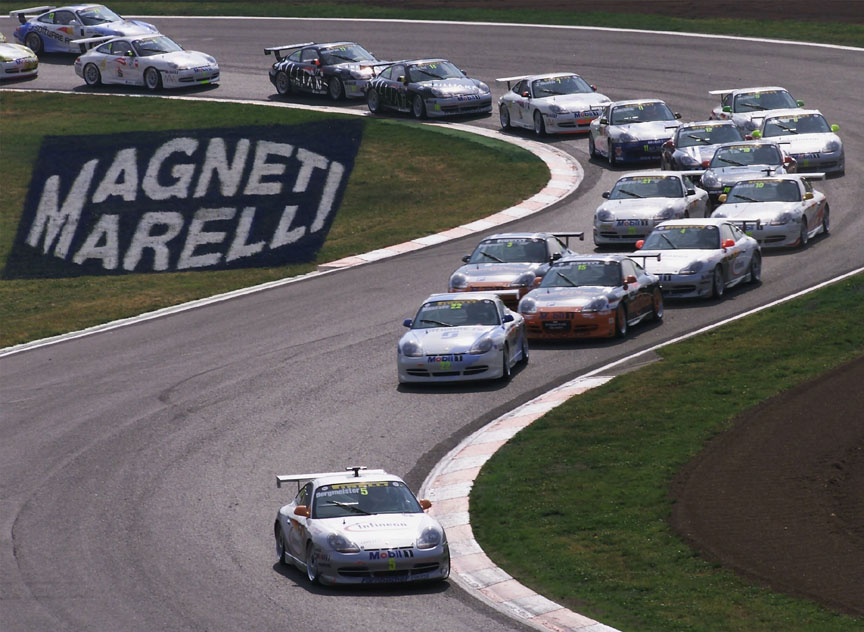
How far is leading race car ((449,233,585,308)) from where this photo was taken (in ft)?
87.1

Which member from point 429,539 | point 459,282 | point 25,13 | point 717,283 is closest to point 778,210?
point 717,283

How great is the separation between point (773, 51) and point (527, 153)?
1282 cm

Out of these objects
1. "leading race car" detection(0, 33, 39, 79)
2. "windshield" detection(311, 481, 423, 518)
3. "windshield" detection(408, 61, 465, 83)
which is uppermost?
"windshield" detection(311, 481, 423, 518)

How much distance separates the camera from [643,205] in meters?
30.5

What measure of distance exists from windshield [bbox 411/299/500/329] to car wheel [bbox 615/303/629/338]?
2.26m

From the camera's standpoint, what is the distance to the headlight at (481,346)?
22.8 metres

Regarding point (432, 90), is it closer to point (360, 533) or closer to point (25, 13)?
point (25, 13)

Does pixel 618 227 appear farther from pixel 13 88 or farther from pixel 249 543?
pixel 13 88

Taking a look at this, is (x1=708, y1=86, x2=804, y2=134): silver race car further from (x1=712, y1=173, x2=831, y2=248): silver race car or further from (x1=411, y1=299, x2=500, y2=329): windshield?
(x1=411, y1=299, x2=500, y2=329): windshield

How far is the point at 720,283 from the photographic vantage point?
27016 millimetres

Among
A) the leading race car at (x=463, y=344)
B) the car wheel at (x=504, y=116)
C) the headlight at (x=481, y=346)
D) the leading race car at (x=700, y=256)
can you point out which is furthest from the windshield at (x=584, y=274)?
the car wheel at (x=504, y=116)

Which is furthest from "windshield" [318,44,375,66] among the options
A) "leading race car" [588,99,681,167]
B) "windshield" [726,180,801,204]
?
"windshield" [726,180,801,204]

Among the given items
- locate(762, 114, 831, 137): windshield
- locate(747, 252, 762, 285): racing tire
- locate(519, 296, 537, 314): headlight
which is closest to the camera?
locate(519, 296, 537, 314): headlight

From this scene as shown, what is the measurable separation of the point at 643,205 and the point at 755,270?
11.0 feet
